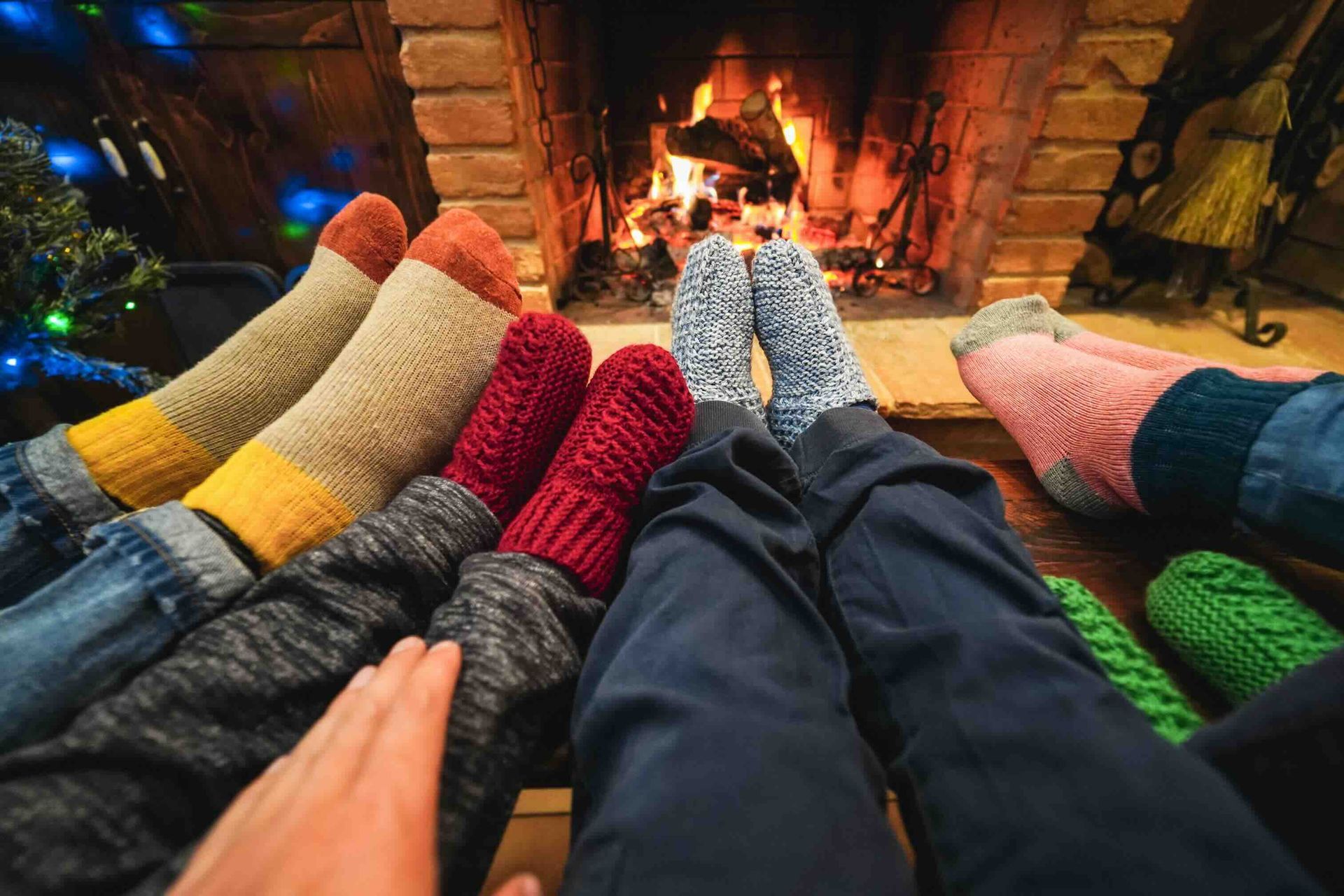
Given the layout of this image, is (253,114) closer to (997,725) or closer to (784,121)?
(784,121)

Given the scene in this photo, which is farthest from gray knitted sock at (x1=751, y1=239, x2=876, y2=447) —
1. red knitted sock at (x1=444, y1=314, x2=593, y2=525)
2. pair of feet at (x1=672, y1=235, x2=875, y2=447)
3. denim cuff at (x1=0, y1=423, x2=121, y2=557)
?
denim cuff at (x1=0, y1=423, x2=121, y2=557)

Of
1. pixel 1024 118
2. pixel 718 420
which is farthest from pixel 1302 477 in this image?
pixel 1024 118

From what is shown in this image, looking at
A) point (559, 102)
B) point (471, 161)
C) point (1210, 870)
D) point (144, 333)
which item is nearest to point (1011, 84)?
point (559, 102)

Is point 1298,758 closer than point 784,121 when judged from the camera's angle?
Yes

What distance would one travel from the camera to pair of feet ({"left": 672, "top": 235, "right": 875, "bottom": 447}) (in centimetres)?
70

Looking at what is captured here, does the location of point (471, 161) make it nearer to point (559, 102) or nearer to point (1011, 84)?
point (559, 102)

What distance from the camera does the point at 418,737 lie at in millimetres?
290

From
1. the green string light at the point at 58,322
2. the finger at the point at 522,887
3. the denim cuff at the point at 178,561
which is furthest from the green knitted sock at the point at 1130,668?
the green string light at the point at 58,322

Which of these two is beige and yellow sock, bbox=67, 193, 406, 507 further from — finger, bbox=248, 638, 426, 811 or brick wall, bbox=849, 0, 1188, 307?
brick wall, bbox=849, 0, 1188, 307

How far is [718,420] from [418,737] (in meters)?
0.42

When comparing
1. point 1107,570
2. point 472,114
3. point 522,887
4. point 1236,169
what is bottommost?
point 1107,570

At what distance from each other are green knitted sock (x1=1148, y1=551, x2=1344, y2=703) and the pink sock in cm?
19

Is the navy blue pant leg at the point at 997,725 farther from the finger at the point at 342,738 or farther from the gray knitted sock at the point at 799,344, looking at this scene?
the finger at the point at 342,738

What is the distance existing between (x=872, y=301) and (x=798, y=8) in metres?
0.86
